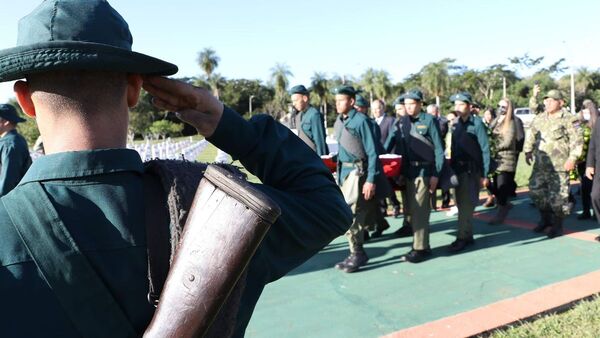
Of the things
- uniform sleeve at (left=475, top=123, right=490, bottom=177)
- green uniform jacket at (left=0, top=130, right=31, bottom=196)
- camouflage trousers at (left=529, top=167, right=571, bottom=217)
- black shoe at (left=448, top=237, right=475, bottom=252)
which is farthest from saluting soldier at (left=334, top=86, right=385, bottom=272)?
green uniform jacket at (left=0, top=130, right=31, bottom=196)

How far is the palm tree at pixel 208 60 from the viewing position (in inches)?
2506

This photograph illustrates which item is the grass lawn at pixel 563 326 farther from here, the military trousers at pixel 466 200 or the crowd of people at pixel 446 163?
the military trousers at pixel 466 200

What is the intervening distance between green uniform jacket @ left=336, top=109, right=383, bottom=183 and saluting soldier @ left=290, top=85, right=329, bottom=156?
949 mm

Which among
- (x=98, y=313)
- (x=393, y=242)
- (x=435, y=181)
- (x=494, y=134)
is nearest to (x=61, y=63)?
(x=98, y=313)

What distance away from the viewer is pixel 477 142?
6.08m

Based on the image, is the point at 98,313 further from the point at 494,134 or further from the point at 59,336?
the point at 494,134

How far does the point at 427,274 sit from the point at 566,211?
8.00ft

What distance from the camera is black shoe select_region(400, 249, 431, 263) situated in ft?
16.7

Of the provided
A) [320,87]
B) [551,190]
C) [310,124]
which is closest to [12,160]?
[310,124]

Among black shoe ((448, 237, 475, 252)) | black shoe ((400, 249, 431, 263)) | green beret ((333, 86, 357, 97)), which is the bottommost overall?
black shoe ((448, 237, 475, 252))

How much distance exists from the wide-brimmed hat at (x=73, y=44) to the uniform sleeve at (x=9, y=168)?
4.46 metres

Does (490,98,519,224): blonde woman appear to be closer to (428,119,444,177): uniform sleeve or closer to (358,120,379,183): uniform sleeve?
(428,119,444,177): uniform sleeve

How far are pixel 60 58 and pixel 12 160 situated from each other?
470cm

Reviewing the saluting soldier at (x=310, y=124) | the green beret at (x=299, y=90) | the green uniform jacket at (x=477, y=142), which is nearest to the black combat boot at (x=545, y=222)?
the green uniform jacket at (x=477, y=142)
